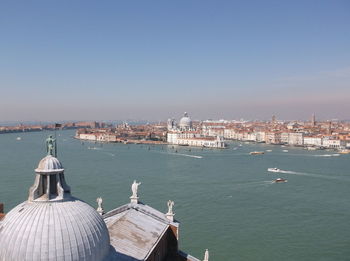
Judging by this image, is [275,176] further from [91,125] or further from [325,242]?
[91,125]

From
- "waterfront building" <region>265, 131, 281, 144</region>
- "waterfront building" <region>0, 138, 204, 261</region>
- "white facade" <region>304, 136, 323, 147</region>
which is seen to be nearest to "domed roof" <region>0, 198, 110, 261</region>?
"waterfront building" <region>0, 138, 204, 261</region>

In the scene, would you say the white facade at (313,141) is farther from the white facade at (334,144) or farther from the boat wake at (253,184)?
the boat wake at (253,184)

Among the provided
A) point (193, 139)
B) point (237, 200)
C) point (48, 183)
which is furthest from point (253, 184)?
point (193, 139)

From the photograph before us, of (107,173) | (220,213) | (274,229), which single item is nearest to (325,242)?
(274,229)

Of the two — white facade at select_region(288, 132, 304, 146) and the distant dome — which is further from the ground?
the distant dome

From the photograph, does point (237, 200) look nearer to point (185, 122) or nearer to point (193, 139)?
point (193, 139)

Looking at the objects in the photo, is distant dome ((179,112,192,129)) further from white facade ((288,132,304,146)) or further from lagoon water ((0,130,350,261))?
lagoon water ((0,130,350,261))
